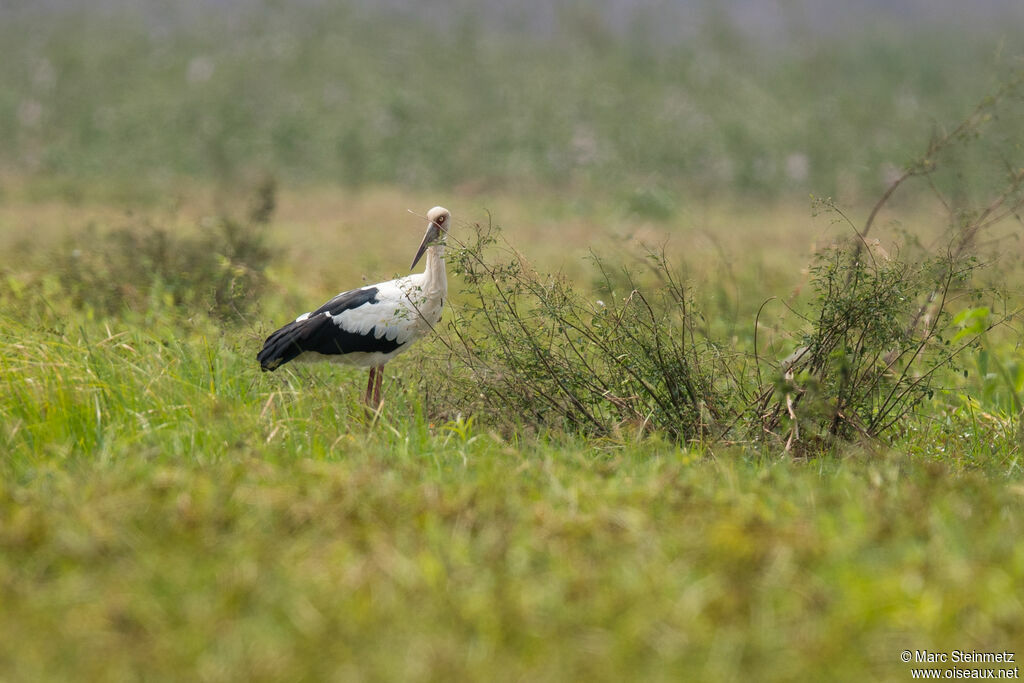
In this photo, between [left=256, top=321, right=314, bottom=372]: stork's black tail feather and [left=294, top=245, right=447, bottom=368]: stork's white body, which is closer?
[left=256, top=321, right=314, bottom=372]: stork's black tail feather

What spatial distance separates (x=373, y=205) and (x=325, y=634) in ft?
48.2

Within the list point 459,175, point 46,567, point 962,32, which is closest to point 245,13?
point 459,175

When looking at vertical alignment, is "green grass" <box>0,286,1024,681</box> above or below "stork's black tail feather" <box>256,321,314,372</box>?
below

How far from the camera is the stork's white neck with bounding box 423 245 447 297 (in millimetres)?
5879

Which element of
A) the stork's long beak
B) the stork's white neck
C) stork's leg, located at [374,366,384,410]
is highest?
the stork's long beak

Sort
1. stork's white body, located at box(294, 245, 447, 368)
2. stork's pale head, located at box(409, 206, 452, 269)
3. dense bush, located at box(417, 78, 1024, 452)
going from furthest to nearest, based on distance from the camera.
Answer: stork's pale head, located at box(409, 206, 452, 269), stork's white body, located at box(294, 245, 447, 368), dense bush, located at box(417, 78, 1024, 452)

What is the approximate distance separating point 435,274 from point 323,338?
678 millimetres

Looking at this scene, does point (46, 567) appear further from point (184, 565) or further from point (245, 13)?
point (245, 13)

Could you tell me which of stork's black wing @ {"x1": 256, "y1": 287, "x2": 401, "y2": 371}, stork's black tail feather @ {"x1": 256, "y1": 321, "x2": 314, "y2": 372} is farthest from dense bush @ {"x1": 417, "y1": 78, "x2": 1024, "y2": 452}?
stork's black tail feather @ {"x1": 256, "y1": 321, "x2": 314, "y2": 372}

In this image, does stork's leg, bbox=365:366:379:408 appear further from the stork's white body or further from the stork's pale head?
the stork's pale head

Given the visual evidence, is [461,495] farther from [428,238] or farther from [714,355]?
[428,238]

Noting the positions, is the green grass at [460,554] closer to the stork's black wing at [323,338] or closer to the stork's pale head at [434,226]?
the stork's black wing at [323,338]

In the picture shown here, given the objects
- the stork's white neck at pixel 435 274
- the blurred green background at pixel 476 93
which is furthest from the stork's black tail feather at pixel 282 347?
the blurred green background at pixel 476 93

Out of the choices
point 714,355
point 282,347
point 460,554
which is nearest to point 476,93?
point 282,347
